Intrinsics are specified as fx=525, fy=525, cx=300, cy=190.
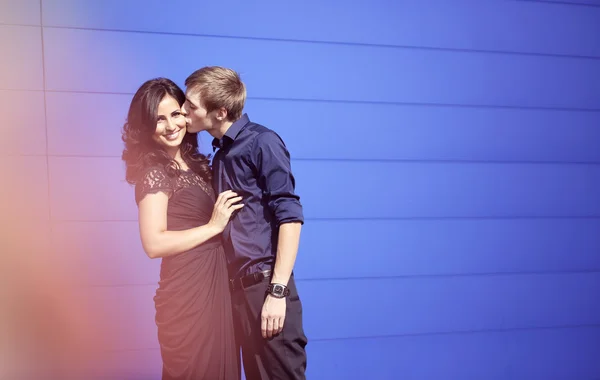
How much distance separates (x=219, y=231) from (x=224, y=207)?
3.6 inches

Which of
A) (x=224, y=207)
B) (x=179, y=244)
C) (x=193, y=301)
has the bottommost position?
(x=193, y=301)

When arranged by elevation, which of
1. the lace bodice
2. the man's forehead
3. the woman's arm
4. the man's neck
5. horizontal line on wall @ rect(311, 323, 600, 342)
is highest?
the man's forehead

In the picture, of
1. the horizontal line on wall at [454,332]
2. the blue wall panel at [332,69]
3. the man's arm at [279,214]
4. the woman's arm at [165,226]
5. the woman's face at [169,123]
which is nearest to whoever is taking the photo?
the man's arm at [279,214]

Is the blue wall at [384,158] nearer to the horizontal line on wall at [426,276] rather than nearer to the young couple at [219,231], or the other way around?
the horizontal line on wall at [426,276]

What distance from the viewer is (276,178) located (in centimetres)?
167

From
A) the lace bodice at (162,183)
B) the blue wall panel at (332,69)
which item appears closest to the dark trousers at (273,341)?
the lace bodice at (162,183)

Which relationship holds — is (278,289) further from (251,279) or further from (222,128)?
(222,128)

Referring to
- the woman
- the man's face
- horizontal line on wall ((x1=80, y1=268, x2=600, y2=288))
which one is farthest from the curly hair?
horizontal line on wall ((x1=80, y1=268, x2=600, y2=288))

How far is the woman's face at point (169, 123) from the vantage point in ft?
6.10

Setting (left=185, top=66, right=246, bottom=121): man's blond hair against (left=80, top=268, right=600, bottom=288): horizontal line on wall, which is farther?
(left=80, top=268, right=600, bottom=288): horizontal line on wall

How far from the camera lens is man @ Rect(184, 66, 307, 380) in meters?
1.67

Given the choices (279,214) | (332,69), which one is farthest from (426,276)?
(279,214)

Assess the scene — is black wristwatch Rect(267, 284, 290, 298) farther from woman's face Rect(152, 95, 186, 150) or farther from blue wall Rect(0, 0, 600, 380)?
blue wall Rect(0, 0, 600, 380)

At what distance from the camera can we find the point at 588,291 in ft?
9.15
